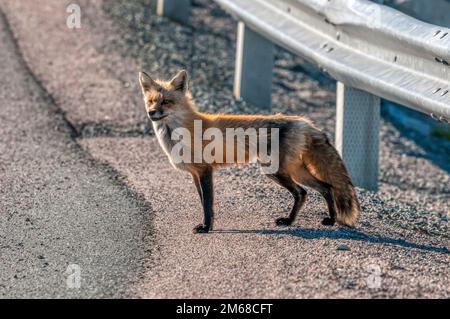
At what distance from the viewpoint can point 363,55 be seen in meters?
8.84

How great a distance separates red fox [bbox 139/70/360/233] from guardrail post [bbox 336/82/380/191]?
140 cm

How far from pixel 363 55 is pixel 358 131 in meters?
0.67

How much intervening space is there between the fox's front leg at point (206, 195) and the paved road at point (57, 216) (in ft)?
1.36

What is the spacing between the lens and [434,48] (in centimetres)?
757

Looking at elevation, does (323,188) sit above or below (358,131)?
below

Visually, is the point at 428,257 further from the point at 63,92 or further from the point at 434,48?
the point at 63,92

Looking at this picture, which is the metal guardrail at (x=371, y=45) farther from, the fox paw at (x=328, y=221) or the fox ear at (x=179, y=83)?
the fox ear at (x=179, y=83)

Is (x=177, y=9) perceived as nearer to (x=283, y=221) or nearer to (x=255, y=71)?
(x=255, y=71)

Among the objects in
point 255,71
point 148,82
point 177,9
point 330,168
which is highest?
point 177,9

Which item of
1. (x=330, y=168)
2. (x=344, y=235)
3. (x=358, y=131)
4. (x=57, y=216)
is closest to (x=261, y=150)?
(x=330, y=168)

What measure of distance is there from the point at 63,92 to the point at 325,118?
9.97 feet

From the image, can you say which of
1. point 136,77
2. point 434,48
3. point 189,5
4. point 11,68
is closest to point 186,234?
point 434,48

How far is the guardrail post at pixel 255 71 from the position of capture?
11555mm
